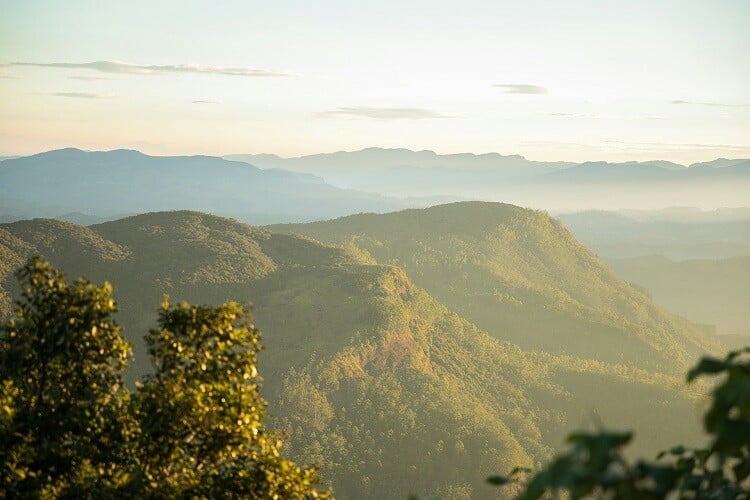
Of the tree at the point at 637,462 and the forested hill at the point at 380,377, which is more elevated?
the tree at the point at 637,462

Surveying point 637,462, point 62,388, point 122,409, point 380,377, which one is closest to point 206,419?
point 122,409

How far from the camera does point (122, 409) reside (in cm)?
1516

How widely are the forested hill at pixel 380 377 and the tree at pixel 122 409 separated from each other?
119929mm

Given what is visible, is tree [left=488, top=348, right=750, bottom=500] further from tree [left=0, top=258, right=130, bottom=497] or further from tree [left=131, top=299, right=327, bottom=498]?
tree [left=0, top=258, right=130, bottom=497]

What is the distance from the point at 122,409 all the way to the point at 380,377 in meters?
147

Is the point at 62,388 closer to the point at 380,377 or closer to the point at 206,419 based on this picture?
the point at 206,419

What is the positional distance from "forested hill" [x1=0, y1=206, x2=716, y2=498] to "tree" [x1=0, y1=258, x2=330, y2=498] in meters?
120

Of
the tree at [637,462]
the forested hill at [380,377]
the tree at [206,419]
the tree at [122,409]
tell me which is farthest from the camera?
the forested hill at [380,377]

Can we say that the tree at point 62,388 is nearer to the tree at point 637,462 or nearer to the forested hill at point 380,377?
the tree at point 637,462

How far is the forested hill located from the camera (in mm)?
141000

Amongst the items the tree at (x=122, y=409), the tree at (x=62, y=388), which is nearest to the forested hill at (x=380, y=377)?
the tree at (x=62, y=388)

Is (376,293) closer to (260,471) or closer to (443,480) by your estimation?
(443,480)

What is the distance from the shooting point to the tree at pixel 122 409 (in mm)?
13883

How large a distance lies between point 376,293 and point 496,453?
180ft
